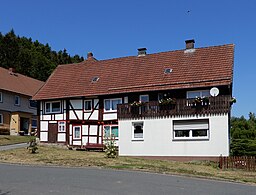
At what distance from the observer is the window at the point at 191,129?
28.5 metres

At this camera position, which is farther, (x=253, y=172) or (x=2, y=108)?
(x=2, y=108)

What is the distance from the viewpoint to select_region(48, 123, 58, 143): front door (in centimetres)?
3750

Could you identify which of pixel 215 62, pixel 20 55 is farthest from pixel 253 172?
pixel 20 55

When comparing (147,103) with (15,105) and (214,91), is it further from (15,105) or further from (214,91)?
(15,105)

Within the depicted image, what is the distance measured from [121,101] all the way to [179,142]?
7005 millimetres

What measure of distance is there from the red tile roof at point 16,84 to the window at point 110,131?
18659 millimetres

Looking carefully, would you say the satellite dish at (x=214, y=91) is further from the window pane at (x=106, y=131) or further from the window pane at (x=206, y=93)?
the window pane at (x=106, y=131)

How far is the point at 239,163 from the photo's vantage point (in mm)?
25031

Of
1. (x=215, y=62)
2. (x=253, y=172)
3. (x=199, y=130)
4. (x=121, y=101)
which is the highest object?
(x=215, y=62)

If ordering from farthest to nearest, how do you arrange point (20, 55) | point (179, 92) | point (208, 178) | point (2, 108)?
point (20, 55)
point (2, 108)
point (179, 92)
point (208, 178)

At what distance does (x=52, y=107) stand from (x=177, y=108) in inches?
536

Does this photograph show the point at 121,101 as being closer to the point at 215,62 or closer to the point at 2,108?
the point at 215,62

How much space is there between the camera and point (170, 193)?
1309 centimetres

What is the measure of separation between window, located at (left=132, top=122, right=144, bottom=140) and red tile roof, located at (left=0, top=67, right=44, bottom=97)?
22.9 meters
